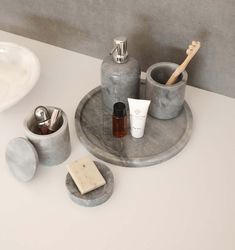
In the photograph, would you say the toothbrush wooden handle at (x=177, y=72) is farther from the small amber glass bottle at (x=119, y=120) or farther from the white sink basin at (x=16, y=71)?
the white sink basin at (x=16, y=71)

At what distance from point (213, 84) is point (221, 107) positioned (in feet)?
0.18

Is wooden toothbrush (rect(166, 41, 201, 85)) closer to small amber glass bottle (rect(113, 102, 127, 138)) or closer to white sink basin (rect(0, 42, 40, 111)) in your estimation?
small amber glass bottle (rect(113, 102, 127, 138))

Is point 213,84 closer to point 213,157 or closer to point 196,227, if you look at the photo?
point 213,157

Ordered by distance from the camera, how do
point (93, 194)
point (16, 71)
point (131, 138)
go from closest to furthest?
1. point (93, 194)
2. point (131, 138)
3. point (16, 71)

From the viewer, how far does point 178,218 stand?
67 cm

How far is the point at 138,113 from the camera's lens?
73 centimetres

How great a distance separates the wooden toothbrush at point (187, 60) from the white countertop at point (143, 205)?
11 cm

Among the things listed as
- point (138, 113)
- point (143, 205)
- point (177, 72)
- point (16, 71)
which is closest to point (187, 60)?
point (177, 72)

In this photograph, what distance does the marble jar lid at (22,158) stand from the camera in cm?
69

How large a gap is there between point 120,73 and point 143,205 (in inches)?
9.7

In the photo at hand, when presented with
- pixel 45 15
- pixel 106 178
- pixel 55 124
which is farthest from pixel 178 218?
pixel 45 15

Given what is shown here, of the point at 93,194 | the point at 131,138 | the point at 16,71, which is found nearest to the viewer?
the point at 93,194

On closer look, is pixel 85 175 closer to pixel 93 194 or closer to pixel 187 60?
pixel 93 194

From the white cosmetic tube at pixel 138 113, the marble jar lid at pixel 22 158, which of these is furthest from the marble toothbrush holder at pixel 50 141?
the white cosmetic tube at pixel 138 113
